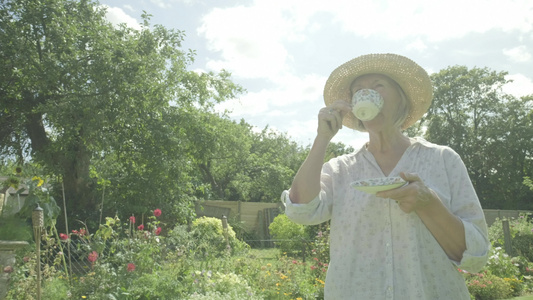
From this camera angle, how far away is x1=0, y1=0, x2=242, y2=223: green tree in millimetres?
9695

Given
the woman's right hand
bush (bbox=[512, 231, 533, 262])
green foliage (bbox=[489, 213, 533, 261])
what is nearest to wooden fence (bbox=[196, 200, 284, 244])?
green foliage (bbox=[489, 213, 533, 261])

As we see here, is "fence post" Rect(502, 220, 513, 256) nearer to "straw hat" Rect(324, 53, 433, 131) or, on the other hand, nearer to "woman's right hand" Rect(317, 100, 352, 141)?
"straw hat" Rect(324, 53, 433, 131)

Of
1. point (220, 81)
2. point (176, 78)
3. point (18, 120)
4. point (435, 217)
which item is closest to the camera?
point (435, 217)

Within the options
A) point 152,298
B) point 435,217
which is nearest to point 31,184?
point 152,298

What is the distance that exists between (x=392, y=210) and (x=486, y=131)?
2836 centimetres

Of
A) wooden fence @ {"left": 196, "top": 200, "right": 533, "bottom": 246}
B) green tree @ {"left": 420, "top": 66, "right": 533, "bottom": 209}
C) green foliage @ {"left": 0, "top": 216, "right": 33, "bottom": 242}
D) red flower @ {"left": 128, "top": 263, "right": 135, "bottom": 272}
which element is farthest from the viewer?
green tree @ {"left": 420, "top": 66, "right": 533, "bottom": 209}

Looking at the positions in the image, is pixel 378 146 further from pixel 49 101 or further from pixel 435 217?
pixel 49 101

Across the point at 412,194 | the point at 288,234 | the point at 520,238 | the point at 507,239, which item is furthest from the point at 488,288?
the point at 288,234

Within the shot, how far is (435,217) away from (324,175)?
1.35 ft

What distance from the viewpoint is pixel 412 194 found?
1.13 metres

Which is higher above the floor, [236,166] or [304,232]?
[236,166]

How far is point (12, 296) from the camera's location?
15.9ft

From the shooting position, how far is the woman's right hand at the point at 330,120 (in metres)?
1.40

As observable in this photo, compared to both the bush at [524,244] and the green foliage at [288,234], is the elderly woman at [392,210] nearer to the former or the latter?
the bush at [524,244]
